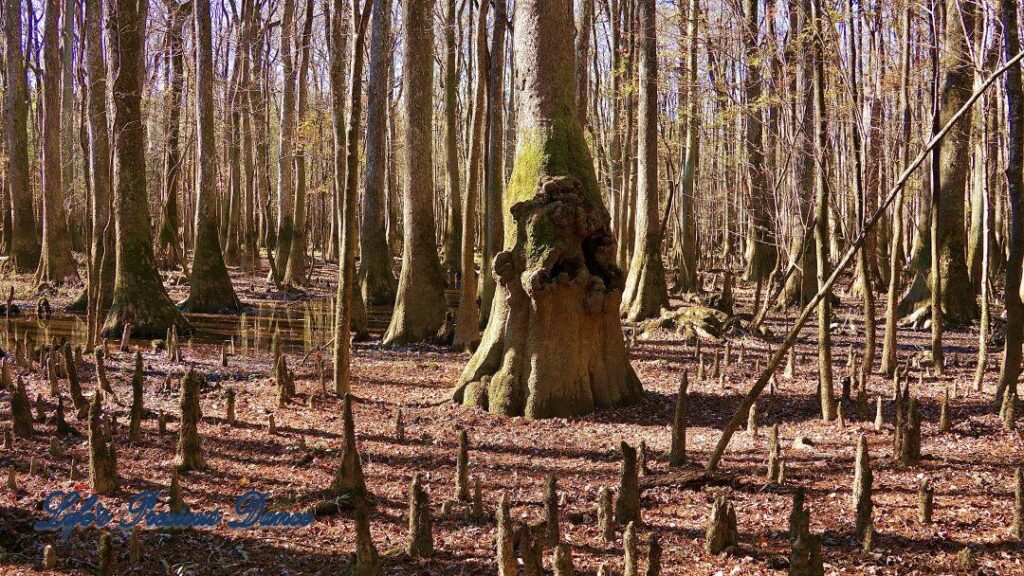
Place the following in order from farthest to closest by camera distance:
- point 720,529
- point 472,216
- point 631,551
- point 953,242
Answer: point 953,242 → point 472,216 → point 720,529 → point 631,551

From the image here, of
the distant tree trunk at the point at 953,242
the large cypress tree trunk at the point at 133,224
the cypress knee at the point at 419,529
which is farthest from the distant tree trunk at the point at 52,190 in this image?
the distant tree trunk at the point at 953,242

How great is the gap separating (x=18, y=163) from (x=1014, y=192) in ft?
63.4

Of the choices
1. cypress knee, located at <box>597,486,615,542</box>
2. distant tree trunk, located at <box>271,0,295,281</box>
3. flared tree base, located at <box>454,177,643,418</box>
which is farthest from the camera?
distant tree trunk, located at <box>271,0,295,281</box>

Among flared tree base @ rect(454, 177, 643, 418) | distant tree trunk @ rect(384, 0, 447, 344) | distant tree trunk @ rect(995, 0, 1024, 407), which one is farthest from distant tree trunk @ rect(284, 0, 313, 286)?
distant tree trunk @ rect(995, 0, 1024, 407)

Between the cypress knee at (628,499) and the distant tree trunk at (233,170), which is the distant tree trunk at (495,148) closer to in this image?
the cypress knee at (628,499)

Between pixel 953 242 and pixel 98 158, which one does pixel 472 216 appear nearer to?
pixel 98 158

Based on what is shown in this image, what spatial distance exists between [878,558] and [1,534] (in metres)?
4.14

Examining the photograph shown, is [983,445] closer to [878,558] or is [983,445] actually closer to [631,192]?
[878,558]

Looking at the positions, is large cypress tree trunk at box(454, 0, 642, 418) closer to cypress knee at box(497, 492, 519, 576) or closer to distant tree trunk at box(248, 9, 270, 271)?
cypress knee at box(497, 492, 519, 576)

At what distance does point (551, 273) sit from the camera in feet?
20.0

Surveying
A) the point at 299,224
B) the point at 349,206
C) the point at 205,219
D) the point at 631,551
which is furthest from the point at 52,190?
the point at 631,551

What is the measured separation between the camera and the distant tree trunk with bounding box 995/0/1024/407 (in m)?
4.98

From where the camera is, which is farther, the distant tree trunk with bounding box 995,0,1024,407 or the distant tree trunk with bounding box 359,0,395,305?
the distant tree trunk with bounding box 359,0,395,305

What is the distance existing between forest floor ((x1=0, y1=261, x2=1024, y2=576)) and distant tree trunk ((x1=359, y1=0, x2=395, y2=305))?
411cm
